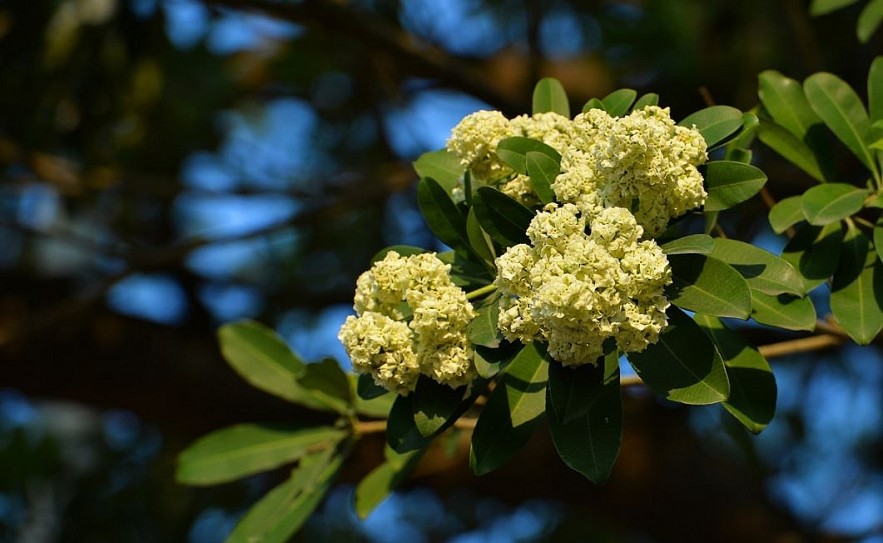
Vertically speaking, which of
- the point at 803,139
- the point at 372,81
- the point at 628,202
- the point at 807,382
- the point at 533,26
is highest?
the point at 628,202

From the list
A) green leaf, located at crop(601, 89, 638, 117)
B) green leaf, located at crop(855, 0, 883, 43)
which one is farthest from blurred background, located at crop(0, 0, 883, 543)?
green leaf, located at crop(601, 89, 638, 117)

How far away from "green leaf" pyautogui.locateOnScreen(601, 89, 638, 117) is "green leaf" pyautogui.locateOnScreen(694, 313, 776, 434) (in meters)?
0.29

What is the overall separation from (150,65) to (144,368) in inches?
40.6

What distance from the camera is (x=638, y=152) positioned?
1086 millimetres

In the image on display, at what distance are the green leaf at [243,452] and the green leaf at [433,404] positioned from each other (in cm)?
70

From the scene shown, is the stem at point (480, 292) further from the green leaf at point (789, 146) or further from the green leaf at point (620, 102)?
the green leaf at point (789, 146)

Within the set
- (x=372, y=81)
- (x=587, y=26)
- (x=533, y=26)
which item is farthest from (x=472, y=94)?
(x=587, y=26)

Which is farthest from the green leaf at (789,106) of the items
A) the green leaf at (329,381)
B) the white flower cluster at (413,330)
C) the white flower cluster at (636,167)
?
the green leaf at (329,381)

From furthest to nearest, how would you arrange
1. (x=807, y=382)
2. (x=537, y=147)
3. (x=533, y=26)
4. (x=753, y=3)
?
(x=807, y=382), (x=753, y=3), (x=533, y=26), (x=537, y=147)

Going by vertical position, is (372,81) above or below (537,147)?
below

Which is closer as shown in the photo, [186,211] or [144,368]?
[144,368]

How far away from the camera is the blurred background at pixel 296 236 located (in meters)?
3.18

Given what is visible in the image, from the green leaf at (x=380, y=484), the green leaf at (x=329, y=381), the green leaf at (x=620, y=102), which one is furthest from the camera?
the green leaf at (x=380, y=484)

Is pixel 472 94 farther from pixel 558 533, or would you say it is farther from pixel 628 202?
pixel 628 202
